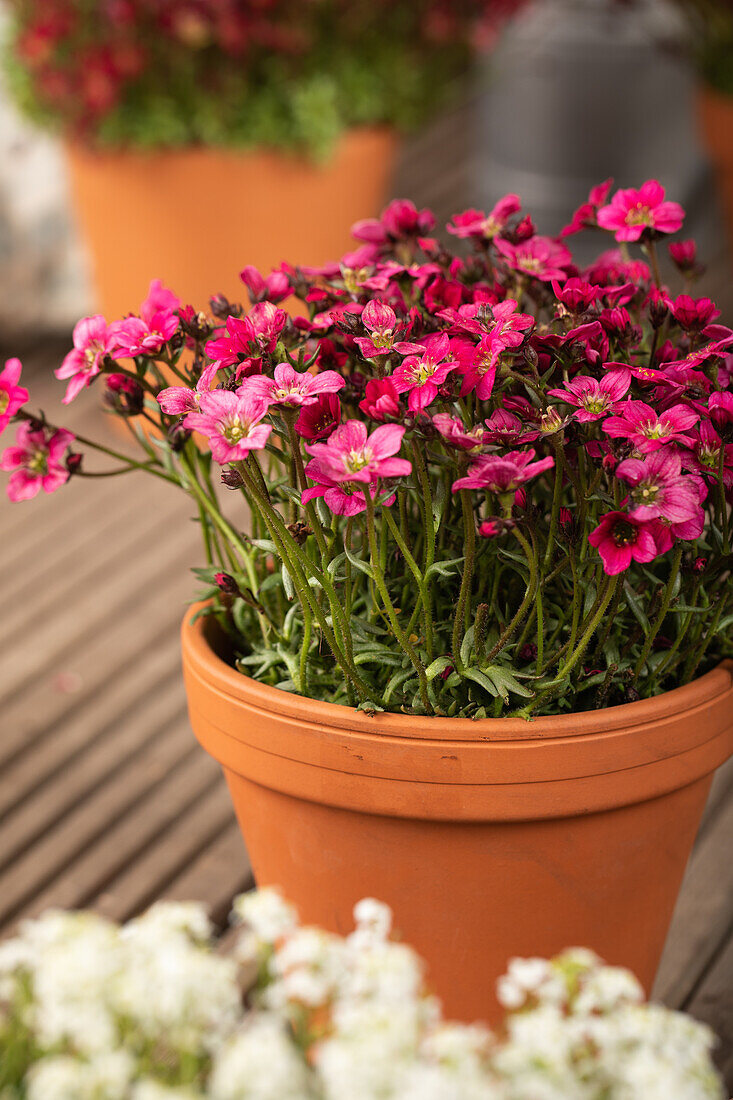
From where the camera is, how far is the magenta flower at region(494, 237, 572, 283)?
1.00 meters

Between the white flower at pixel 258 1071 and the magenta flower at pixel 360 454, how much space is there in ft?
1.21

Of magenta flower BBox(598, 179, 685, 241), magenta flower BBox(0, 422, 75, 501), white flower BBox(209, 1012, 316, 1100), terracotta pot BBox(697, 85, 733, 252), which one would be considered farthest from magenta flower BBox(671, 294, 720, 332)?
terracotta pot BBox(697, 85, 733, 252)

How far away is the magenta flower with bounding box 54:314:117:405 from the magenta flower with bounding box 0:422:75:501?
4 centimetres

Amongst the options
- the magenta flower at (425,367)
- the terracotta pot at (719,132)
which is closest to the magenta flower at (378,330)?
the magenta flower at (425,367)

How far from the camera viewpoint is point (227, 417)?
2.68 ft

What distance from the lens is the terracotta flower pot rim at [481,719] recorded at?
0.88 m

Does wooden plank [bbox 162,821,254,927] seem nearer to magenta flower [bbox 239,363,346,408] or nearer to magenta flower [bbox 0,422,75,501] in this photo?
magenta flower [bbox 0,422,75,501]

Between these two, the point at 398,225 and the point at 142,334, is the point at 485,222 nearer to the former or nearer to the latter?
the point at 398,225

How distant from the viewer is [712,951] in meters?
1.29

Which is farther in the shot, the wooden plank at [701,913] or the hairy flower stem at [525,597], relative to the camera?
the wooden plank at [701,913]

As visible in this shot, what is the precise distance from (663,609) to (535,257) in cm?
33

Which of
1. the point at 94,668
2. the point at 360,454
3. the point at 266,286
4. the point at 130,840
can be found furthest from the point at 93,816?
the point at 360,454

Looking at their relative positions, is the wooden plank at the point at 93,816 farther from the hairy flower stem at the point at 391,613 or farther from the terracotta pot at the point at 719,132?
the terracotta pot at the point at 719,132

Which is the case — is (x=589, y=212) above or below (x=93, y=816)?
above
